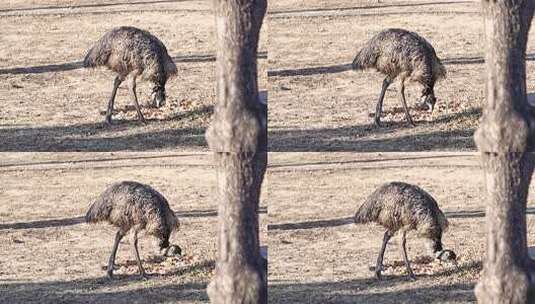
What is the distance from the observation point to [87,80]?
24.8 metres

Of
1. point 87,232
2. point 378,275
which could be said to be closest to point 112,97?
point 87,232

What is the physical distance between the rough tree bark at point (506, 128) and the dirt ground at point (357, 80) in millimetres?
4554

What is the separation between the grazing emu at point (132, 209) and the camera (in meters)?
21.5

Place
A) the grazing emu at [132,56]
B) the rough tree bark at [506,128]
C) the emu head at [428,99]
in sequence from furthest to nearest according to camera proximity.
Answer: the emu head at [428,99]
the grazing emu at [132,56]
the rough tree bark at [506,128]

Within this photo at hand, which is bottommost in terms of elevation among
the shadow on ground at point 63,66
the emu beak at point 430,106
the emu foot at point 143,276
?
the emu foot at point 143,276

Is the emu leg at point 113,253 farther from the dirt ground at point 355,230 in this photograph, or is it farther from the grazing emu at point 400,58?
the grazing emu at point 400,58

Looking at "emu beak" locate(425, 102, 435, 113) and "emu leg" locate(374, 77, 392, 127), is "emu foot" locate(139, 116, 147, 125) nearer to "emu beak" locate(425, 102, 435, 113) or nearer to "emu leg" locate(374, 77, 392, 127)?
"emu leg" locate(374, 77, 392, 127)

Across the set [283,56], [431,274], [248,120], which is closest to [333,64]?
[283,56]

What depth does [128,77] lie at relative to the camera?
22891mm

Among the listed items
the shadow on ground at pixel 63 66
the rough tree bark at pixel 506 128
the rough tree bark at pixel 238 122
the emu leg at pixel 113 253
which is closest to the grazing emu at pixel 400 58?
the shadow on ground at pixel 63 66

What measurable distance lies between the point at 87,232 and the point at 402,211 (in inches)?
147

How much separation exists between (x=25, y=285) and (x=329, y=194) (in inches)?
147

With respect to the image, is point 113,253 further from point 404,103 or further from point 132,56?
point 404,103

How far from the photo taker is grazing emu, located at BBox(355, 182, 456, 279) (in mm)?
21625
